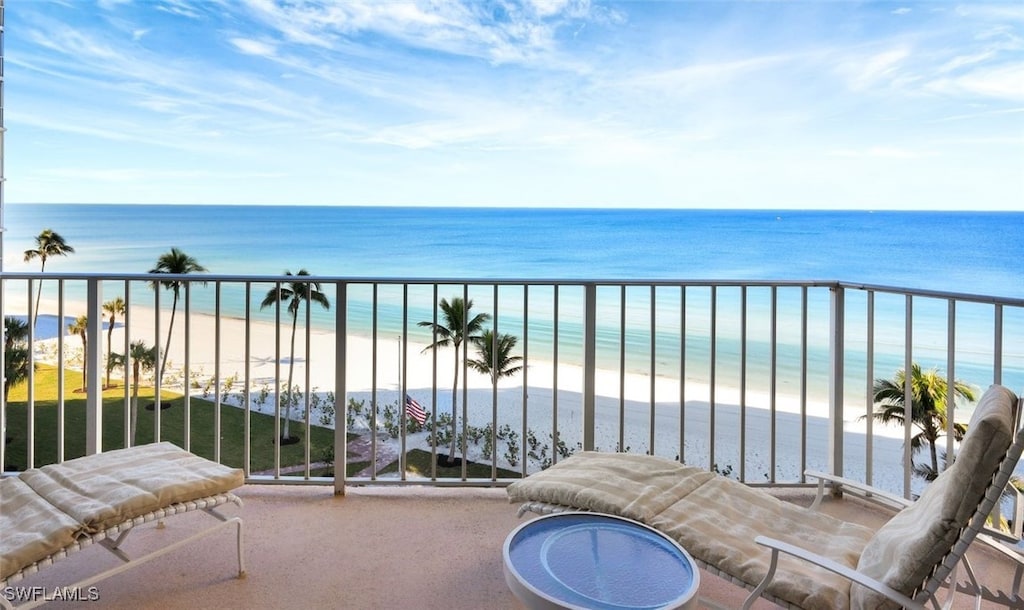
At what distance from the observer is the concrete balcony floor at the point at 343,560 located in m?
2.03

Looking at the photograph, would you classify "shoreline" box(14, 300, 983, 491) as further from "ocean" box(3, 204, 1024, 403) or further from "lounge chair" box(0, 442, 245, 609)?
"ocean" box(3, 204, 1024, 403)

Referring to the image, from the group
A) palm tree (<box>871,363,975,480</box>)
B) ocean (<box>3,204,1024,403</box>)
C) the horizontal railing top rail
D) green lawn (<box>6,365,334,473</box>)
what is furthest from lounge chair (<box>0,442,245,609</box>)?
ocean (<box>3,204,1024,403</box>)

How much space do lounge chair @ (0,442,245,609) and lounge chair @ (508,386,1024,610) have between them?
109 cm

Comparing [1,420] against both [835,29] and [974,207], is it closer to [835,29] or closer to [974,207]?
[835,29]

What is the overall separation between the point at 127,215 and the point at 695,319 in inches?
1134

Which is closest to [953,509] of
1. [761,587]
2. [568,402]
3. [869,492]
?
[761,587]

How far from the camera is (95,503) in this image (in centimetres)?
184

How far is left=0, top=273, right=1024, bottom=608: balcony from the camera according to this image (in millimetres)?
2318

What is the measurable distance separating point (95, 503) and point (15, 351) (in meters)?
11.6

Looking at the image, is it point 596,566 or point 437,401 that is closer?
point 596,566

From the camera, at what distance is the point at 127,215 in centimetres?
3069

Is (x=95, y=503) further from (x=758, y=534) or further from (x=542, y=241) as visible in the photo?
Answer: (x=542, y=241)

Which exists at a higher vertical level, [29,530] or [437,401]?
Answer: [29,530]

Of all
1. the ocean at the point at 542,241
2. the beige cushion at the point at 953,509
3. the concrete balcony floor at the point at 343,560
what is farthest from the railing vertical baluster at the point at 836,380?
the ocean at the point at 542,241
